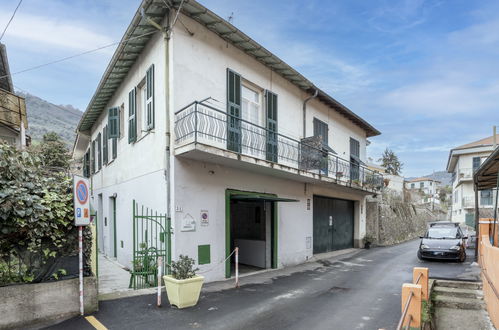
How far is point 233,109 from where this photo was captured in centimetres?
995

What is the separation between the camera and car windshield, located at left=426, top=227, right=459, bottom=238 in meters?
13.5

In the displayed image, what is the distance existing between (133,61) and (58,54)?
7.57ft

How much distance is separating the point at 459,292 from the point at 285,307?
15.1 feet

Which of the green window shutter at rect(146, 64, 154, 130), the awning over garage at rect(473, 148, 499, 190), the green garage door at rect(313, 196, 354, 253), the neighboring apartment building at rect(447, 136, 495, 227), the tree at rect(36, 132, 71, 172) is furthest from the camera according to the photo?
the neighboring apartment building at rect(447, 136, 495, 227)

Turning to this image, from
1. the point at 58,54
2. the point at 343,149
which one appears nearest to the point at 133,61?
the point at 58,54

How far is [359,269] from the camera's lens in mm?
11477

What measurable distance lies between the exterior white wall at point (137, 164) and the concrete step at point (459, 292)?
291 inches

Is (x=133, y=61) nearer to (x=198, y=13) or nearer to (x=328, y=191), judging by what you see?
(x=198, y=13)

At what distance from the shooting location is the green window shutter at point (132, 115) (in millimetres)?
10680

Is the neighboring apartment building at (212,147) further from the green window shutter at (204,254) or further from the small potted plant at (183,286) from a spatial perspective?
the small potted plant at (183,286)

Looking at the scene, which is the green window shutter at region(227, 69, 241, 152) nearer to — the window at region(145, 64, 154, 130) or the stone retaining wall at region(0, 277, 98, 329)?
the window at region(145, 64, 154, 130)

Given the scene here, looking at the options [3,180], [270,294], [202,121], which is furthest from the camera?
[202,121]

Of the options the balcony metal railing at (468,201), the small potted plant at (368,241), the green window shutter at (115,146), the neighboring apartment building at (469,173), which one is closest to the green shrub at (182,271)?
the green window shutter at (115,146)

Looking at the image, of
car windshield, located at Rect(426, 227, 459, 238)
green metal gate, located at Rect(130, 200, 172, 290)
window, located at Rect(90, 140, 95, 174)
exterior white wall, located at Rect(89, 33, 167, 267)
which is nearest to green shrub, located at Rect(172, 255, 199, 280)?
green metal gate, located at Rect(130, 200, 172, 290)
